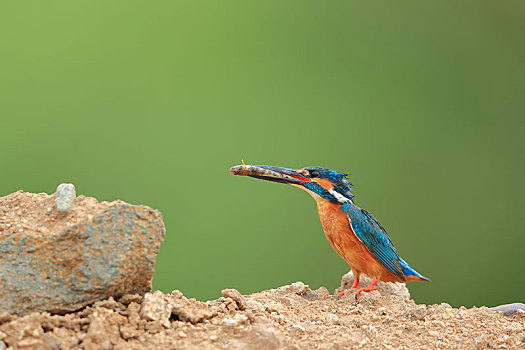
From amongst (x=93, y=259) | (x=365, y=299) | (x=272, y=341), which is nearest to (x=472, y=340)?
(x=365, y=299)

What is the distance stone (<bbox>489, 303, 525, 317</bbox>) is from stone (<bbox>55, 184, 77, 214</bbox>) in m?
3.51

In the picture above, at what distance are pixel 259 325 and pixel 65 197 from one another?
141 cm

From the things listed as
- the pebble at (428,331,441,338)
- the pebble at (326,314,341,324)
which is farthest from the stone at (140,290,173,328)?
the pebble at (428,331,441,338)

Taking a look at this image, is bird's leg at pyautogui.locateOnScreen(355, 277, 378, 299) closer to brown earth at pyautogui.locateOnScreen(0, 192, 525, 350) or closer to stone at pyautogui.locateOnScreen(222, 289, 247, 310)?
brown earth at pyautogui.locateOnScreen(0, 192, 525, 350)

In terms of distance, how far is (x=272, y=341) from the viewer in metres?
3.22

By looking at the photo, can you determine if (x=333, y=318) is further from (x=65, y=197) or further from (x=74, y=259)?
(x=65, y=197)

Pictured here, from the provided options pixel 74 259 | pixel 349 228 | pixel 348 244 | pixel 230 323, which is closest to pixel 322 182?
pixel 349 228

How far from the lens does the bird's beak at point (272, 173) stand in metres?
4.78

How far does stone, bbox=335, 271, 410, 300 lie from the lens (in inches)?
205

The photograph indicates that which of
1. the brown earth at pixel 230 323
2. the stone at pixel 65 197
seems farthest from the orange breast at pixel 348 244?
the stone at pixel 65 197

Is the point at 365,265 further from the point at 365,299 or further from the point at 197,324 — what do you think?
the point at 197,324

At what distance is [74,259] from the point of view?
317 cm

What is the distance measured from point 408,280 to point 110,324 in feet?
9.88

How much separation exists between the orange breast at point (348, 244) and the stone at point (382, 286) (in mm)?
136
